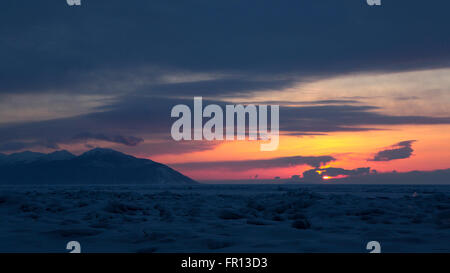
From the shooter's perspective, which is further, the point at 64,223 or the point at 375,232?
the point at 64,223

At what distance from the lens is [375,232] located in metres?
8.28

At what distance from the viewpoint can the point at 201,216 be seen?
11.0 meters
